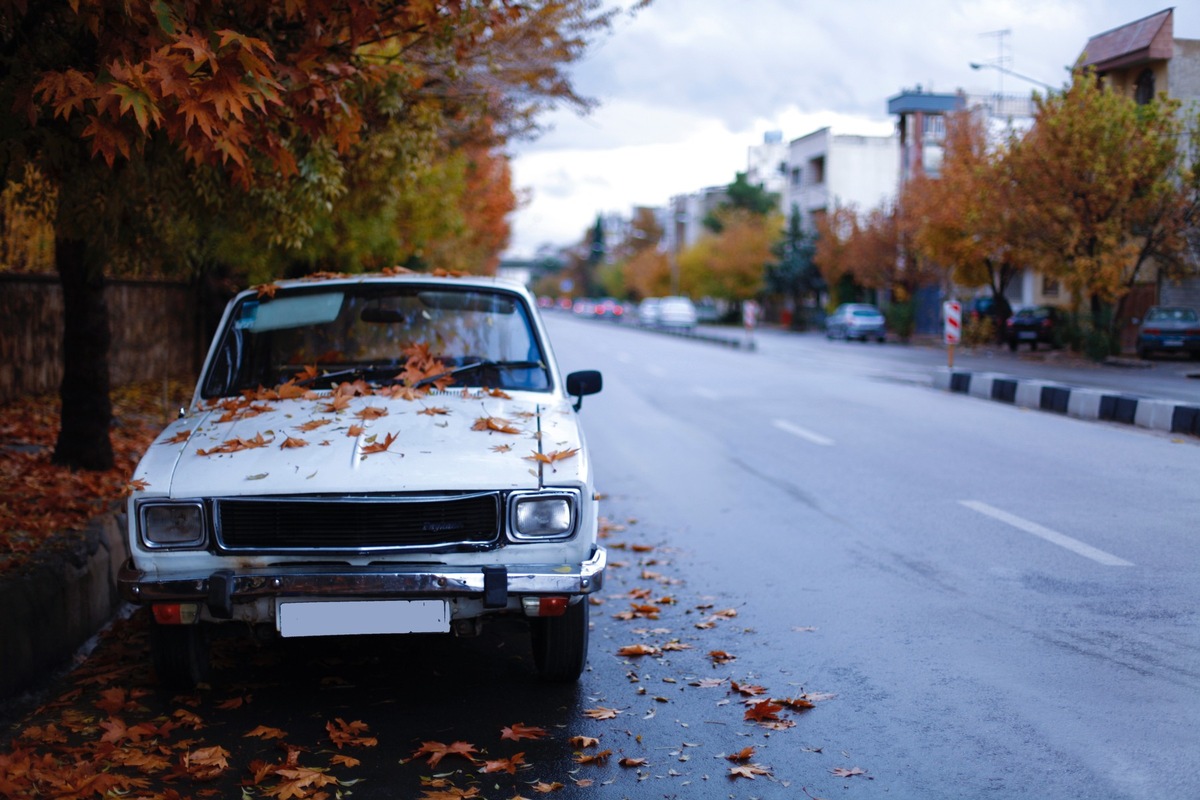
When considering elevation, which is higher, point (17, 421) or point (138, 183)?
point (138, 183)

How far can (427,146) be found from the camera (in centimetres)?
1095

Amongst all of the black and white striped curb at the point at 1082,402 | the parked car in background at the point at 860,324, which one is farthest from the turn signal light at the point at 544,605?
the parked car in background at the point at 860,324

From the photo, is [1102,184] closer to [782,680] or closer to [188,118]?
[782,680]

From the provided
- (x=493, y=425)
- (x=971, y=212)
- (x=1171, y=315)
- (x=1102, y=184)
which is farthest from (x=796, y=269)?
(x=493, y=425)

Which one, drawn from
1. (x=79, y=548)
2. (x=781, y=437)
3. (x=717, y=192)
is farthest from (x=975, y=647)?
(x=717, y=192)

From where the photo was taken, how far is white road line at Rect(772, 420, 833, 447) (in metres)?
13.9

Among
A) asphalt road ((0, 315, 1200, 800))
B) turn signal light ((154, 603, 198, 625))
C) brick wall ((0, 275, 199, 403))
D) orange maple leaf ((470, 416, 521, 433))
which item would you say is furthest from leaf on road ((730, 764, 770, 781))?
brick wall ((0, 275, 199, 403))

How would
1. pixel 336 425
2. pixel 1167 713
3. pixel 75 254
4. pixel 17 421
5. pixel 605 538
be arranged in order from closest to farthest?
pixel 1167 713, pixel 336 425, pixel 605 538, pixel 75 254, pixel 17 421

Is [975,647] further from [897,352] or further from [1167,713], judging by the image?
[897,352]

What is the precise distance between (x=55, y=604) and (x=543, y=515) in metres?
2.58

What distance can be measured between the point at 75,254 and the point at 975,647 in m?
7.20

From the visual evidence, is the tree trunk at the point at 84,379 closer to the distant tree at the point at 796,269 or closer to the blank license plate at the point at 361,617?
the blank license plate at the point at 361,617

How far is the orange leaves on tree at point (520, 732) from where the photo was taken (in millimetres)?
4625

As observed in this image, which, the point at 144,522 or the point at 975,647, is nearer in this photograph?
the point at 144,522
